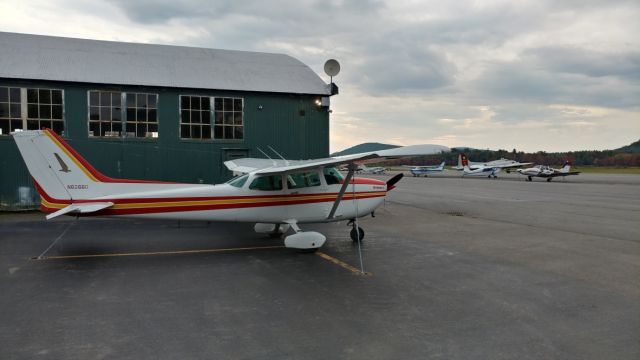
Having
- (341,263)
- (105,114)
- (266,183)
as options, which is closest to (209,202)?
(266,183)

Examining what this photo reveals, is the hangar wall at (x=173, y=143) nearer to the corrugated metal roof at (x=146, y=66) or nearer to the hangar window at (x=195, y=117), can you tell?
the hangar window at (x=195, y=117)

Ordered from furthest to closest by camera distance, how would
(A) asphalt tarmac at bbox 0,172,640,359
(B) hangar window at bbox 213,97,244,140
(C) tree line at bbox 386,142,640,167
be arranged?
(C) tree line at bbox 386,142,640,167 → (B) hangar window at bbox 213,97,244,140 → (A) asphalt tarmac at bbox 0,172,640,359

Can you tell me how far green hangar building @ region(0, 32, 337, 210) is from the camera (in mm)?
16359

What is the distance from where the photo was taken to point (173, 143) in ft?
57.6

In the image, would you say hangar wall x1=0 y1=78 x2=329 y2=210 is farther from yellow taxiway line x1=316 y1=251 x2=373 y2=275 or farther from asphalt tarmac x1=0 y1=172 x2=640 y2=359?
yellow taxiway line x1=316 y1=251 x2=373 y2=275

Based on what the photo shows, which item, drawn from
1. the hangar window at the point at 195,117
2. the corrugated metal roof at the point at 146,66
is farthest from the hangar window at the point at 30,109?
the hangar window at the point at 195,117

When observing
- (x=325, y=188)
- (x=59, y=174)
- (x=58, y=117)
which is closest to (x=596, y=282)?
(x=325, y=188)

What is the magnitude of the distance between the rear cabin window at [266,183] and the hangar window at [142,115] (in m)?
9.36

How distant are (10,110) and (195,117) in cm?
703

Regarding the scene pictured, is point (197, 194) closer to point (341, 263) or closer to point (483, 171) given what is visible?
point (341, 263)

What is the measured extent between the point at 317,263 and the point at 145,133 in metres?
11.9

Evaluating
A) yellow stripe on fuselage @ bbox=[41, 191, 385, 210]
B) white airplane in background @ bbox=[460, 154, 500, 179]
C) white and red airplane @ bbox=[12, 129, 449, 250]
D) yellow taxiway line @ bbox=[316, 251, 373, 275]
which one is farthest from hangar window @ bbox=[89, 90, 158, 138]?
white airplane in background @ bbox=[460, 154, 500, 179]

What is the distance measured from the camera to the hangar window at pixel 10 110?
16.1 m

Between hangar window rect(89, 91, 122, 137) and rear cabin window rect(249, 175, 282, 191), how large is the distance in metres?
9.99
